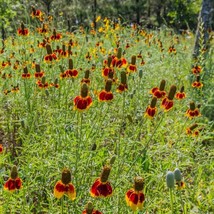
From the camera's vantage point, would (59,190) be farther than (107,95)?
No

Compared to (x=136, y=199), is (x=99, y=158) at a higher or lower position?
lower

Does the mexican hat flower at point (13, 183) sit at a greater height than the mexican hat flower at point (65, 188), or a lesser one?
lesser

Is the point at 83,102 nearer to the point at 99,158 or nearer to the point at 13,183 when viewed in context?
the point at 13,183

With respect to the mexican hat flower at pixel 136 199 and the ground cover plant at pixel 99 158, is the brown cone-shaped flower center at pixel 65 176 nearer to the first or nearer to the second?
the ground cover plant at pixel 99 158

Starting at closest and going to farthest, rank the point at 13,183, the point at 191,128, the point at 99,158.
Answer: the point at 13,183
the point at 99,158
the point at 191,128

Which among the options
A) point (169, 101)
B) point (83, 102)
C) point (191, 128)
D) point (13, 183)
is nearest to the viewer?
point (13, 183)

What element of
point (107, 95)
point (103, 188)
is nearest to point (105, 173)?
point (103, 188)

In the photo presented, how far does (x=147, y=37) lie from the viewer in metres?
6.38

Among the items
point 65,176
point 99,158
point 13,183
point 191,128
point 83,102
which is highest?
point 83,102

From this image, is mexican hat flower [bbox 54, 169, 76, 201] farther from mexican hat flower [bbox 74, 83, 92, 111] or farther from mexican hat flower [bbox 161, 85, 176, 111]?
mexican hat flower [bbox 161, 85, 176, 111]

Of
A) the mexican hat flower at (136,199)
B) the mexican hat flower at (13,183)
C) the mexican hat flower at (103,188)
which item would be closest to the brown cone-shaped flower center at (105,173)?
the mexican hat flower at (103,188)

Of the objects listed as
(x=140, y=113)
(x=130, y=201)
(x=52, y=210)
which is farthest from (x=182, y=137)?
(x=130, y=201)

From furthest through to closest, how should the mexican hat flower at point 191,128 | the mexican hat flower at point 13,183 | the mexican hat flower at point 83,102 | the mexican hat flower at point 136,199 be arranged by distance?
the mexican hat flower at point 191,128, the mexican hat flower at point 83,102, the mexican hat flower at point 13,183, the mexican hat flower at point 136,199

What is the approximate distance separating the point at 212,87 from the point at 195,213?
7.49ft
